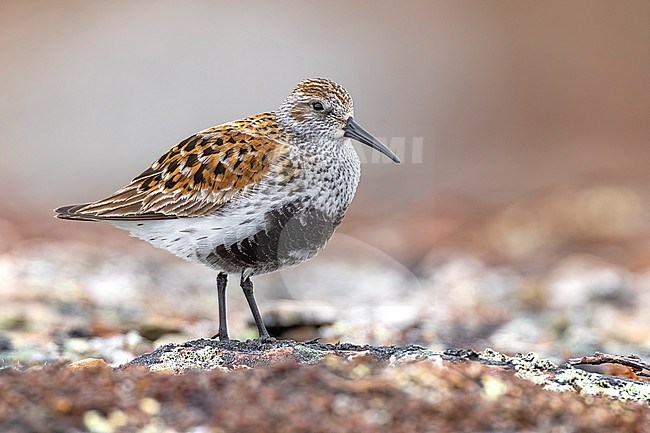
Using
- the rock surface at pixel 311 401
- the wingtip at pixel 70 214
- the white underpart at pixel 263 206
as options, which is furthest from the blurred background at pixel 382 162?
the rock surface at pixel 311 401

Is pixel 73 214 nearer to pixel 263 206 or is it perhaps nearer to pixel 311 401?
pixel 263 206

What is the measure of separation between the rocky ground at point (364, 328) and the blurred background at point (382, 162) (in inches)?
1.9

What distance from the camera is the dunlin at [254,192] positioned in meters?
6.04

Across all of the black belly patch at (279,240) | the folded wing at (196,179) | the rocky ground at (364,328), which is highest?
the folded wing at (196,179)

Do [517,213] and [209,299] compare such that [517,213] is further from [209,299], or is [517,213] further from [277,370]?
[277,370]

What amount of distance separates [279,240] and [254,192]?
0.33 metres

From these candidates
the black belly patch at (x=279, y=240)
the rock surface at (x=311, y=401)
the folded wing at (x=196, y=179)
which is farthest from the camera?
the folded wing at (x=196, y=179)

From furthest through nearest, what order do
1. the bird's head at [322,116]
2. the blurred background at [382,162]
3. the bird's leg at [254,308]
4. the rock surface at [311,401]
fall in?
the blurred background at [382,162], the bird's head at [322,116], the bird's leg at [254,308], the rock surface at [311,401]

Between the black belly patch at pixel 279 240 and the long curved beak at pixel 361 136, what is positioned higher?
the long curved beak at pixel 361 136

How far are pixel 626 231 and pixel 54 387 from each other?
32.1 feet

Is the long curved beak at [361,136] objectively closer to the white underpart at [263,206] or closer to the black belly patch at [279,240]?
the white underpart at [263,206]

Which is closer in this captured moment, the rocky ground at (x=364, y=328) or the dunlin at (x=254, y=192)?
the rocky ground at (x=364, y=328)

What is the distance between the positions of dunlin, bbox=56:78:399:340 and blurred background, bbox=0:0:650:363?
1019 millimetres

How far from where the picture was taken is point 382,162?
8.71 metres
